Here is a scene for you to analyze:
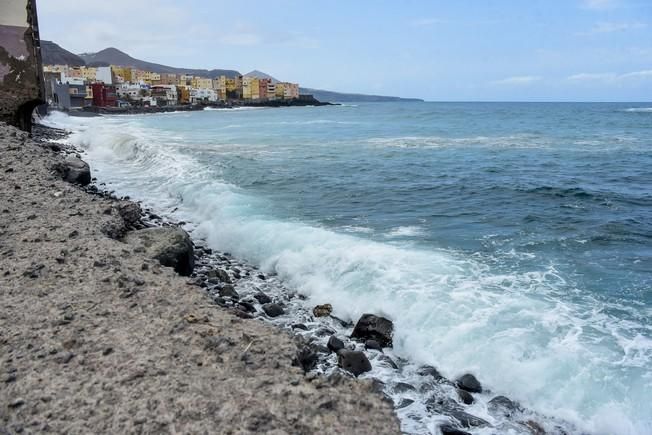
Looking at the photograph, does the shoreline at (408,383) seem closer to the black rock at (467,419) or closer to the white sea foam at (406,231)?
the black rock at (467,419)

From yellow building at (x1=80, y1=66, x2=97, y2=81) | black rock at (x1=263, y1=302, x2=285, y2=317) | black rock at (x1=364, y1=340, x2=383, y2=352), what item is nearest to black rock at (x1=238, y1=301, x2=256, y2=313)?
black rock at (x1=263, y1=302, x2=285, y2=317)

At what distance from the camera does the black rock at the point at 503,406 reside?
4441 mm

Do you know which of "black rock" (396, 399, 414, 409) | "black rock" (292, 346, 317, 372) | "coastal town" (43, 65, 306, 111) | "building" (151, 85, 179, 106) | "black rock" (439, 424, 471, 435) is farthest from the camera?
"building" (151, 85, 179, 106)

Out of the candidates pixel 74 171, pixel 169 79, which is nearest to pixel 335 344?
pixel 74 171

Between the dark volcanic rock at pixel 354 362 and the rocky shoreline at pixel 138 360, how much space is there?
1026 mm

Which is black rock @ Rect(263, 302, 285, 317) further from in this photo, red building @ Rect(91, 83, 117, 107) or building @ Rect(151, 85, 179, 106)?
building @ Rect(151, 85, 179, 106)

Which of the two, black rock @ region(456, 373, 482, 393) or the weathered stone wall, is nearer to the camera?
black rock @ region(456, 373, 482, 393)

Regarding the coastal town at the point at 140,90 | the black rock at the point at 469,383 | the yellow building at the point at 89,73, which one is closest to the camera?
the black rock at the point at 469,383

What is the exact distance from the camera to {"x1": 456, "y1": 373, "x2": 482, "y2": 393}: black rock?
476 cm

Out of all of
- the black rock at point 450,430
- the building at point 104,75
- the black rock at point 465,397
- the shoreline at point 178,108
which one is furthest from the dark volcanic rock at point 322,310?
the building at point 104,75

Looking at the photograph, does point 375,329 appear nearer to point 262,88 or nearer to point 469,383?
point 469,383

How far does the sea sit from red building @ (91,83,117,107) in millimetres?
73992

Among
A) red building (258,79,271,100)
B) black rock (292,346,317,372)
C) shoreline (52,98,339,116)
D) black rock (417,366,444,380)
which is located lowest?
black rock (417,366,444,380)

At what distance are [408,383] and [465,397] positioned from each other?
53 centimetres
